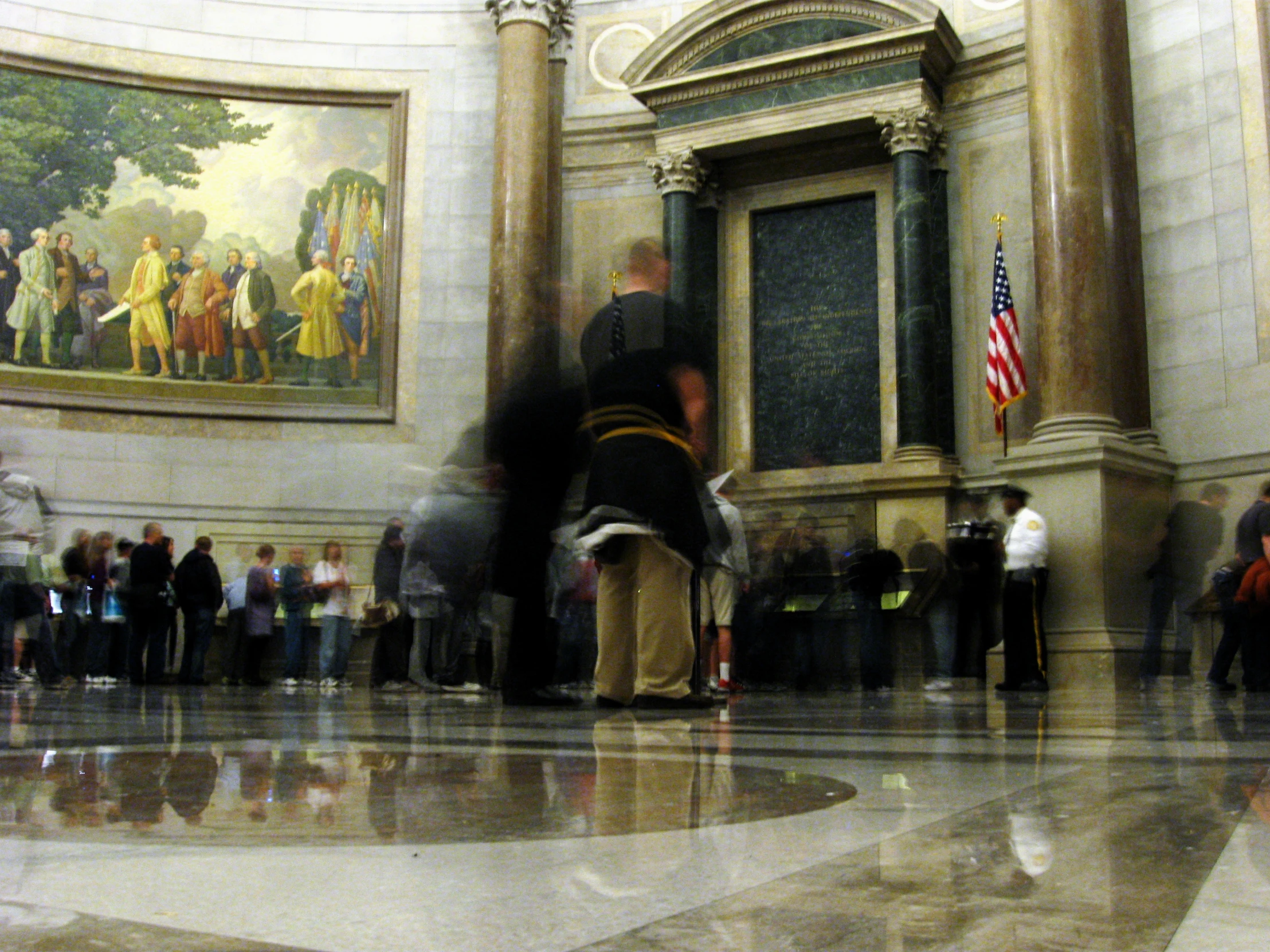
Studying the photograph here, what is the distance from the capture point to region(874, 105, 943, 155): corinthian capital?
12.3 meters

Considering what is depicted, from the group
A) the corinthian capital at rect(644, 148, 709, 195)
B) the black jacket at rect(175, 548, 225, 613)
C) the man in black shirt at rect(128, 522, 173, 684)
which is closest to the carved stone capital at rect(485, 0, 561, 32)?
the corinthian capital at rect(644, 148, 709, 195)

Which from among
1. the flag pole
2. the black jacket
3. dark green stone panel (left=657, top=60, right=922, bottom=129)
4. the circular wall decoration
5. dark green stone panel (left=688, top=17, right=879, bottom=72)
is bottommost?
the black jacket

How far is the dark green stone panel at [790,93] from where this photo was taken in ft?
40.7

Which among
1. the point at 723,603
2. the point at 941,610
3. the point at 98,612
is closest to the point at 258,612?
the point at 98,612

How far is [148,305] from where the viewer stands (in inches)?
562

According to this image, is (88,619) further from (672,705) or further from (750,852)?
(750,852)

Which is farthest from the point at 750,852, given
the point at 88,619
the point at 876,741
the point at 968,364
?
the point at 968,364

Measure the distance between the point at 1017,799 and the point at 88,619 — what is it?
10580 millimetres

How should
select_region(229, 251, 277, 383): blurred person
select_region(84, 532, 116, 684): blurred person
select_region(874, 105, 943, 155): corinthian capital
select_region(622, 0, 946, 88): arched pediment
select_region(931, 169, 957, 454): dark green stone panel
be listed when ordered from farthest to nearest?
1. select_region(229, 251, 277, 383): blurred person
2. select_region(622, 0, 946, 88): arched pediment
3. select_region(874, 105, 943, 155): corinthian capital
4. select_region(931, 169, 957, 454): dark green stone panel
5. select_region(84, 532, 116, 684): blurred person

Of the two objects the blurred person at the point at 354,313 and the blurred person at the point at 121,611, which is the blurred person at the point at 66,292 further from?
the blurred person at the point at 121,611

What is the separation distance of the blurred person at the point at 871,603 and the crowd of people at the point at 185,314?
7.37 meters

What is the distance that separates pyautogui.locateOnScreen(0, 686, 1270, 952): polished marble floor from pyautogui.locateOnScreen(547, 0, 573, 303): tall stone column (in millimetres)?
11800

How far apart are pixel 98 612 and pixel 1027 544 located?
24.4 ft

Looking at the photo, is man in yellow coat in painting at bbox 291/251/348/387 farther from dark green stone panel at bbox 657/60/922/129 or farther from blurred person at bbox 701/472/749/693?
blurred person at bbox 701/472/749/693
